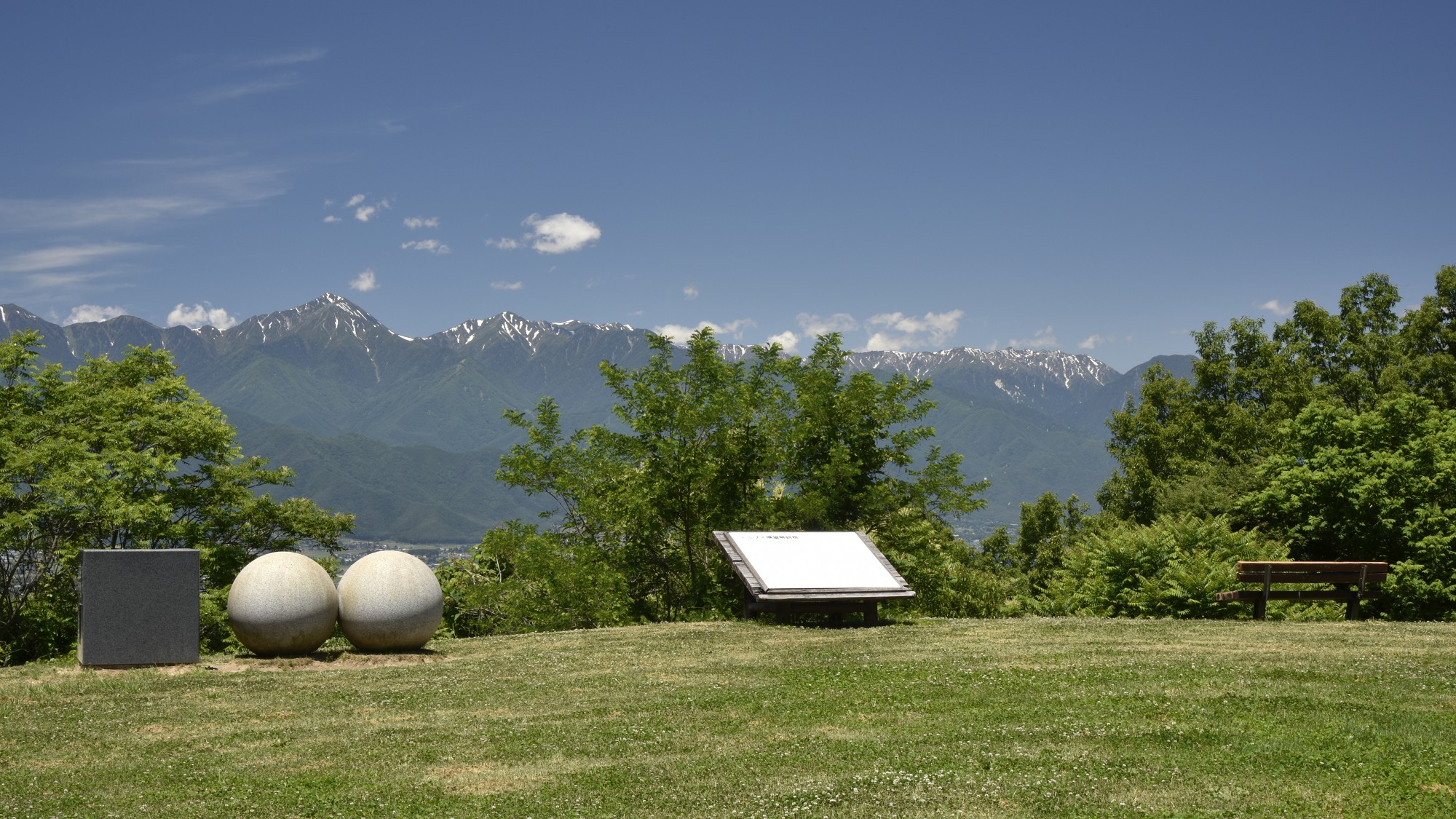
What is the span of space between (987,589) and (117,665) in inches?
1207

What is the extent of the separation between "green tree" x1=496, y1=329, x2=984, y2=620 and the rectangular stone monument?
14.3 meters

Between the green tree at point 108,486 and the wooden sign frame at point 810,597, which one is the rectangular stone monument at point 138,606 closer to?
the wooden sign frame at point 810,597

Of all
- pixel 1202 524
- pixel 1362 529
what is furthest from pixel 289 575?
pixel 1362 529

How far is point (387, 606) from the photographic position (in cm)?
2053

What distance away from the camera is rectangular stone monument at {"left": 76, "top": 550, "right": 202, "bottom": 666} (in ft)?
62.1

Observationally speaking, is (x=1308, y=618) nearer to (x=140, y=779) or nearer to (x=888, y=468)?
(x=888, y=468)

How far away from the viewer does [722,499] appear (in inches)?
1312

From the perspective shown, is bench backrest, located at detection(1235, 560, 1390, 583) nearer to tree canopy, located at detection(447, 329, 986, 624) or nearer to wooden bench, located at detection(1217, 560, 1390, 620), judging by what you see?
wooden bench, located at detection(1217, 560, 1390, 620)

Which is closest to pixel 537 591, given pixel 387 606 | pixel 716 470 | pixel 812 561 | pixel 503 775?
pixel 716 470

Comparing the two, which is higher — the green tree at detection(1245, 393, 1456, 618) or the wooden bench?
the green tree at detection(1245, 393, 1456, 618)

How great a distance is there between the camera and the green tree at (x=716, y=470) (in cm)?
3266

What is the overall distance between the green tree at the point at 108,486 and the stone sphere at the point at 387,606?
40.8 ft

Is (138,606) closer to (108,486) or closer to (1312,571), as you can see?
(108,486)

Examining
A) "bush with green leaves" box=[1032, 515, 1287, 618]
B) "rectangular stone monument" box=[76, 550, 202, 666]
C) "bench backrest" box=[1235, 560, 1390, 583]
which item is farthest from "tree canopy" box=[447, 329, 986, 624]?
"rectangular stone monument" box=[76, 550, 202, 666]
